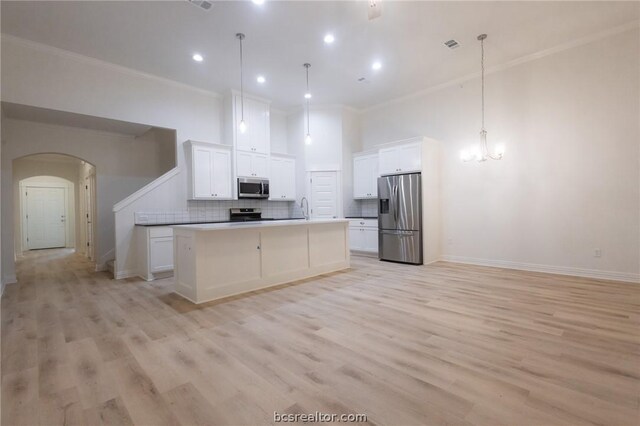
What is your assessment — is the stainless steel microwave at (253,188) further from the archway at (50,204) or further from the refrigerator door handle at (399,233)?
the archway at (50,204)

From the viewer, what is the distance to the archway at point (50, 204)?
820 centimetres

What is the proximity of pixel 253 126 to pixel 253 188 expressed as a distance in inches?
55.2

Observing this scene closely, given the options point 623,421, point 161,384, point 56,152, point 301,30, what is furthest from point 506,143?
point 56,152

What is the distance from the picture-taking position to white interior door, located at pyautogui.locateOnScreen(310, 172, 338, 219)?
7.30 metres

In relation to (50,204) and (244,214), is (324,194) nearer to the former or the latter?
(244,214)

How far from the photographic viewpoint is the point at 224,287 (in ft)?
12.2

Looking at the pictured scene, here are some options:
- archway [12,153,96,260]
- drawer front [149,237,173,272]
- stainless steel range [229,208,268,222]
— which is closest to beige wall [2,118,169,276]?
drawer front [149,237,173,272]

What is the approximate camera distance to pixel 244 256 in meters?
3.94

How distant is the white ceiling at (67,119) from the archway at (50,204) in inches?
121

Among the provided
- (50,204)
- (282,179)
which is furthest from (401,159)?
(50,204)

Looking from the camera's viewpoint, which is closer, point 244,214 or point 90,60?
point 90,60

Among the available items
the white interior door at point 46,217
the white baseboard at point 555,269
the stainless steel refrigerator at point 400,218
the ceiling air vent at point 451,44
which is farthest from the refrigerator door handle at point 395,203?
the white interior door at point 46,217

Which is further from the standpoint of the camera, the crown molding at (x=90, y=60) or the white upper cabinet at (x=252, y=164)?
the white upper cabinet at (x=252, y=164)

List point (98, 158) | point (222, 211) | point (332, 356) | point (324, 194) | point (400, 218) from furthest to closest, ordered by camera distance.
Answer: point (324, 194)
point (222, 211)
point (98, 158)
point (400, 218)
point (332, 356)
